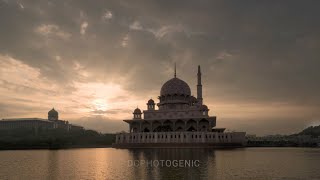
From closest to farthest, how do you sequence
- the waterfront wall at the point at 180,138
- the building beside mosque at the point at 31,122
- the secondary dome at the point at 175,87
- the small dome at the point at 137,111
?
the waterfront wall at the point at 180,138
the secondary dome at the point at 175,87
the small dome at the point at 137,111
the building beside mosque at the point at 31,122

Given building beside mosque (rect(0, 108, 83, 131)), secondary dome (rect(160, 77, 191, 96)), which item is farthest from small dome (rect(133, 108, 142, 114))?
building beside mosque (rect(0, 108, 83, 131))

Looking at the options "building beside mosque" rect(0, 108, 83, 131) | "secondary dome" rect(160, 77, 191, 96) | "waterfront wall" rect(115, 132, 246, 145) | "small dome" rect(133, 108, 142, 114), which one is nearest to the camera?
"waterfront wall" rect(115, 132, 246, 145)

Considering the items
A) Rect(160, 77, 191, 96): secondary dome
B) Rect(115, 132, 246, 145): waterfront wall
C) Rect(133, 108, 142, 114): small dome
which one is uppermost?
Rect(160, 77, 191, 96): secondary dome

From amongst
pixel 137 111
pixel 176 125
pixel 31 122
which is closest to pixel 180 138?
pixel 176 125

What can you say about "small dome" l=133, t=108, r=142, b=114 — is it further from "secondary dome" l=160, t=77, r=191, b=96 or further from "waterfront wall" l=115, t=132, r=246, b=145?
"secondary dome" l=160, t=77, r=191, b=96

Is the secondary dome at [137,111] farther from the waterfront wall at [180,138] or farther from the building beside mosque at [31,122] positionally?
the building beside mosque at [31,122]

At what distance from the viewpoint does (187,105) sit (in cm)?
9531

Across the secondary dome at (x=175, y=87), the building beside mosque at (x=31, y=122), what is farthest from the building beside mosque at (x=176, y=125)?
the building beside mosque at (x=31, y=122)

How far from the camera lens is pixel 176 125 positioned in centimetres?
9262

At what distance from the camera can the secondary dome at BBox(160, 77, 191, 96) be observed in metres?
96.1

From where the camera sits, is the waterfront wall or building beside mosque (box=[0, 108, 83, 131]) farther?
building beside mosque (box=[0, 108, 83, 131])

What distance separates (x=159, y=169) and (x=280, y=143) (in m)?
87.9

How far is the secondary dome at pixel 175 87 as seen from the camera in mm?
96125

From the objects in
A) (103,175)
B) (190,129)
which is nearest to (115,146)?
(190,129)
